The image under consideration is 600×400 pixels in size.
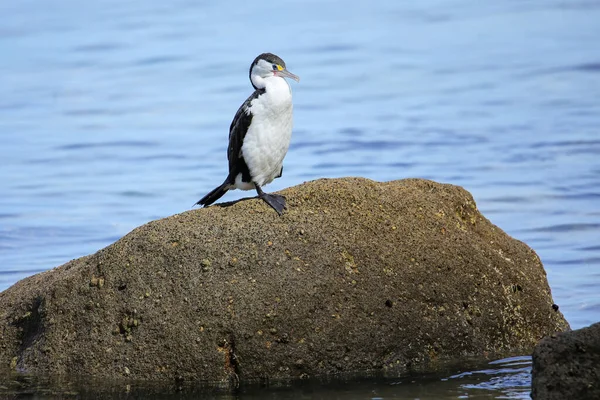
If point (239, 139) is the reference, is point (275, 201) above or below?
below

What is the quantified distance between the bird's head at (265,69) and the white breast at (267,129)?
0.16 feet

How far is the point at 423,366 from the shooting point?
7.87 meters

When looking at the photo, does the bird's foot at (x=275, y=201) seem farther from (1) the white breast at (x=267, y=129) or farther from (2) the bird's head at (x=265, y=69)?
(2) the bird's head at (x=265, y=69)

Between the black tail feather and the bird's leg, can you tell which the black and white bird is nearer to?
the black tail feather

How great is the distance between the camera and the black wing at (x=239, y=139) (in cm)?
885

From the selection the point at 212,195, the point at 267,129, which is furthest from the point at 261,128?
the point at 212,195

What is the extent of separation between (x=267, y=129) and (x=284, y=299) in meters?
1.72

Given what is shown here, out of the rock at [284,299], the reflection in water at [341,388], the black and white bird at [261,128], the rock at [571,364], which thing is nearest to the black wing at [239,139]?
the black and white bird at [261,128]

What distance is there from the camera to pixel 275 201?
8.34 m

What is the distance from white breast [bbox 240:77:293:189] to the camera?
28.9 ft

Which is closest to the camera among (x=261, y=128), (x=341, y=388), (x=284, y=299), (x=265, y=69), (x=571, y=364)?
(x=571, y=364)

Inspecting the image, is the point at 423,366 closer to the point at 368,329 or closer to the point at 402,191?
the point at 368,329

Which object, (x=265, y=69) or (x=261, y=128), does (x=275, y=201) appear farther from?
(x=265, y=69)

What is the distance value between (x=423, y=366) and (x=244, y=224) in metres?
1.63
